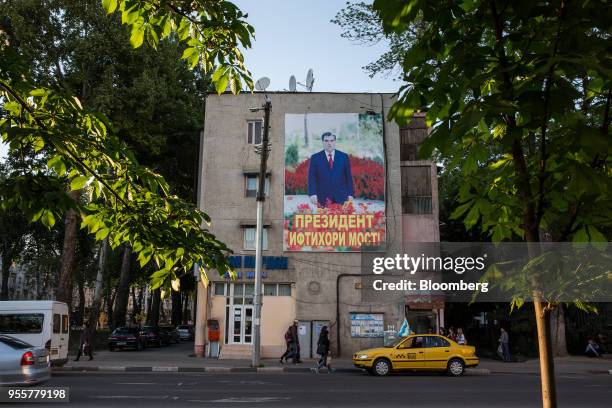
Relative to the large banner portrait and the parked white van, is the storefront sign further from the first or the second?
the parked white van

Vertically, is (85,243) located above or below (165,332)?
above

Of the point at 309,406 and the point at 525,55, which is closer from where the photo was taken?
the point at 525,55

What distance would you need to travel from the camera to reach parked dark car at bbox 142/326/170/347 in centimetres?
3901

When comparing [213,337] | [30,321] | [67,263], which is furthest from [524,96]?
[67,263]

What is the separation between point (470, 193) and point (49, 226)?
9.92ft

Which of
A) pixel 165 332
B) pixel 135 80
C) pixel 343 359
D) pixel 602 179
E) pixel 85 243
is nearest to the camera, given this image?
pixel 602 179

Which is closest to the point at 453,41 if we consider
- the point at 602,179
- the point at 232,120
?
the point at 602,179

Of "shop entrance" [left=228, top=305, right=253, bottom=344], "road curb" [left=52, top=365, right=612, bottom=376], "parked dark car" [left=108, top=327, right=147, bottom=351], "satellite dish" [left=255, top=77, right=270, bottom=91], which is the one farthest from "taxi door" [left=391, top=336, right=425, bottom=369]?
"parked dark car" [left=108, top=327, right=147, bottom=351]

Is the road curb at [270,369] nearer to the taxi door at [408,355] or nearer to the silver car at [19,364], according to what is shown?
the taxi door at [408,355]

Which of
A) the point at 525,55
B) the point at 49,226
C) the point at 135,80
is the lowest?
the point at 49,226

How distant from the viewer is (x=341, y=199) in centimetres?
2870

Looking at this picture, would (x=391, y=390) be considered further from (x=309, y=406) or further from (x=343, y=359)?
(x=343, y=359)

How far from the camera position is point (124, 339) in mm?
33344

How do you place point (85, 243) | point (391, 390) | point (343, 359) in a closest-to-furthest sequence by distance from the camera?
point (391, 390) < point (343, 359) < point (85, 243)
